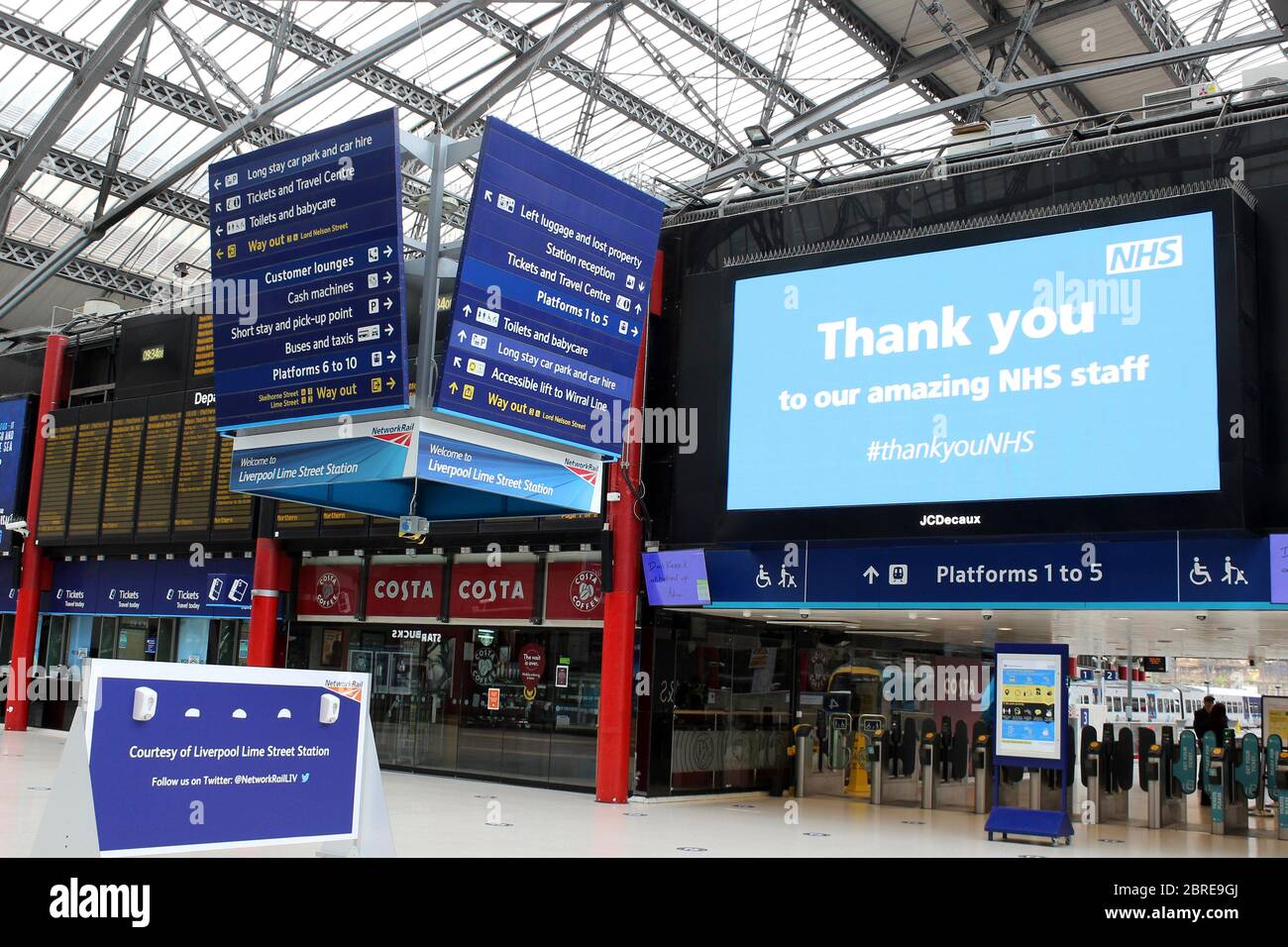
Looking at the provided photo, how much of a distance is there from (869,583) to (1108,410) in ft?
10.6

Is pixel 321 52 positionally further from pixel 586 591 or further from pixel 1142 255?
pixel 1142 255

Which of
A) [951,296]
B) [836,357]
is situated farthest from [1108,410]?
[836,357]

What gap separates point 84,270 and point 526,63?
15.6 meters

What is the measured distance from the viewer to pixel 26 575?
77.6ft

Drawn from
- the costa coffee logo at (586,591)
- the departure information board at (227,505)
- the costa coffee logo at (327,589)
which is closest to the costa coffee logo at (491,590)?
the costa coffee logo at (586,591)

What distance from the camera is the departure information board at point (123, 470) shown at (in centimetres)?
2178

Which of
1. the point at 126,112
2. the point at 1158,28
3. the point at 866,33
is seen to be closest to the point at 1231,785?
the point at 1158,28

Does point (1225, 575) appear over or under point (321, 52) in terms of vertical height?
under

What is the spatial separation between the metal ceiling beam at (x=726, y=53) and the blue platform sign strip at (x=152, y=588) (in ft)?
41.2

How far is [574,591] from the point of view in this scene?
1658cm

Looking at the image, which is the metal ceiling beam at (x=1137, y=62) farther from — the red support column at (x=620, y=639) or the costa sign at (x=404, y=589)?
the costa sign at (x=404, y=589)

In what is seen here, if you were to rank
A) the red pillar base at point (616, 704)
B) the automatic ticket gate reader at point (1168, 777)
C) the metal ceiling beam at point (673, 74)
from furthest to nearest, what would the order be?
1. the metal ceiling beam at point (673, 74)
2. the automatic ticket gate reader at point (1168, 777)
3. the red pillar base at point (616, 704)
